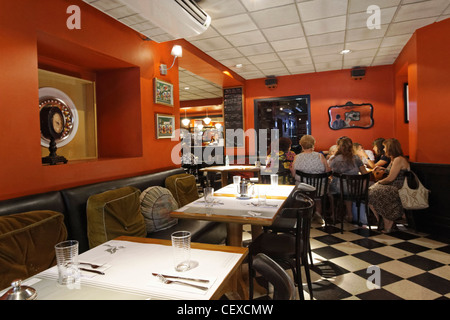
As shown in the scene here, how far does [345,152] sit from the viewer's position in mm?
4406

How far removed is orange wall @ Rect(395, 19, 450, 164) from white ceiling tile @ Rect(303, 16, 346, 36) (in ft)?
4.15

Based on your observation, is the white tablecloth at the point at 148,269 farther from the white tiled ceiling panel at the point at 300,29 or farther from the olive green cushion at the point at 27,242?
the white tiled ceiling panel at the point at 300,29

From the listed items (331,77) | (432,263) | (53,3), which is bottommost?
(432,263)

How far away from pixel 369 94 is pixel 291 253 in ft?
18.6

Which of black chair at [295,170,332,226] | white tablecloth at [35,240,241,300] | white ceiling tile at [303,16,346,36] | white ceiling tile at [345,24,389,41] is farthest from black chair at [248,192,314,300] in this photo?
white ceiling tile at [345,24,389,41]

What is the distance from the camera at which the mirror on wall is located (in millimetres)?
6676

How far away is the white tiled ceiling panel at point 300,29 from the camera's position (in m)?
3.44

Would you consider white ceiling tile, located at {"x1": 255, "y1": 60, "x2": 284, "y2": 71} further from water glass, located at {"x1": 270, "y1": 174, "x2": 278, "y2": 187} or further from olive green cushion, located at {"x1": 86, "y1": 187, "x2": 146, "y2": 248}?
olive green cushion, located at {"x1": 86, "y1": 187, "x2": 146, "y2": 248}

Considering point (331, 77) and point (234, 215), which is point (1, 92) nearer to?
point (234, 215)

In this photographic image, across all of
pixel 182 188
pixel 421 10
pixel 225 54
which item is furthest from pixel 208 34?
pixel 421 10

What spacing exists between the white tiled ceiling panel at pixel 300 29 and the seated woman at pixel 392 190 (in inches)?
70.1

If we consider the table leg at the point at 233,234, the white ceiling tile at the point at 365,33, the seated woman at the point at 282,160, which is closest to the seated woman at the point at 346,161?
the seated woman at the point at 282,160
